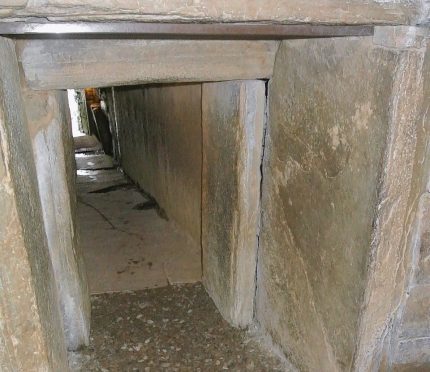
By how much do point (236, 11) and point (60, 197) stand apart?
144 centimetres

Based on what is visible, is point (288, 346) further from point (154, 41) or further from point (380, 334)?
point (154, 41)

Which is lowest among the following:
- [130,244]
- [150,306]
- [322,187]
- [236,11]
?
[130,244]

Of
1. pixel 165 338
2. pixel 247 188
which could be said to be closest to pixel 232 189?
pixel 247 188

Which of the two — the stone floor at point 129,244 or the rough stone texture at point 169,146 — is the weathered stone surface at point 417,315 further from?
the rough stone texture at point 169,146

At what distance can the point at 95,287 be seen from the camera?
10.5ft

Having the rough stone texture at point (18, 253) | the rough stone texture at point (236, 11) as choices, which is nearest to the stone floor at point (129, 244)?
the rough stone texture at point (18, 253)

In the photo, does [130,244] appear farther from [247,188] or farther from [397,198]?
[397,198]

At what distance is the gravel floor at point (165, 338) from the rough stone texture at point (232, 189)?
166 millimetres

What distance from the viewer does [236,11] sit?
46.1 inches

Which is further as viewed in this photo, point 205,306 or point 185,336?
point 205,306

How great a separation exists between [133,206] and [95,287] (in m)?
1.73

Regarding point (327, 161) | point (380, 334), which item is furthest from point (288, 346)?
point (327, 161)

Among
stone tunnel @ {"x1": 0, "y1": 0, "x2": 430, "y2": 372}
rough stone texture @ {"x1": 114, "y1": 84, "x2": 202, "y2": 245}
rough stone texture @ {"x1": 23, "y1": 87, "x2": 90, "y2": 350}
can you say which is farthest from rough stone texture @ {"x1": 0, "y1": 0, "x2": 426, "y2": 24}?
rough stone texture @ {"x1": 114, "y1": 84, "x2": 202, "y2": 245}

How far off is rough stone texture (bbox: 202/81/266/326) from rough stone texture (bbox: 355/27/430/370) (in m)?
0.93
